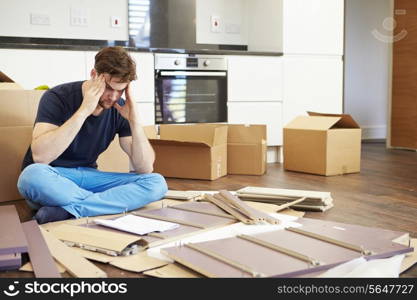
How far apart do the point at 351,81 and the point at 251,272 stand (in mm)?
4945

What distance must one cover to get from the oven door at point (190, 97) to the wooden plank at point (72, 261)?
2.30 m

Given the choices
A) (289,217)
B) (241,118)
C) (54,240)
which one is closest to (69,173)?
(54,240)

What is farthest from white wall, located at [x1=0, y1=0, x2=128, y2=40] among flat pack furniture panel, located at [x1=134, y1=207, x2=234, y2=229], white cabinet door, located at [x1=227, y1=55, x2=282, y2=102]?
flat pack furniture panel, located at [x1=134, y1=207, x2=234, y2=229]

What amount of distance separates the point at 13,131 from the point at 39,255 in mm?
1314

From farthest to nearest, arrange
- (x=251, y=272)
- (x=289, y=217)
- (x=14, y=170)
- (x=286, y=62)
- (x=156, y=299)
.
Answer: (x=286, y=62) → (x=14, y=170) → (x=289, y=217) → (x=251, y=272) → (x=156, y=299)

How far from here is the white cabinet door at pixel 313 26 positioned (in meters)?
4.63

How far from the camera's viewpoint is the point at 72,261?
5.97 feet

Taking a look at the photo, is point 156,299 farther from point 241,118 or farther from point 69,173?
point 241,118

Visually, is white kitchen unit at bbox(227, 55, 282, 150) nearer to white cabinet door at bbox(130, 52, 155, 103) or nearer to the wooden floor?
the wooden floor

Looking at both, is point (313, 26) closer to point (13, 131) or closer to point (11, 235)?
point (13, 131)

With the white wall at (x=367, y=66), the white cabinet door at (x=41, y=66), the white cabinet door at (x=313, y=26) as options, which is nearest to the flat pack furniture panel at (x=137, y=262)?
the white cabinet door at (x=41, y=66)

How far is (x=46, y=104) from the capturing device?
2.41m

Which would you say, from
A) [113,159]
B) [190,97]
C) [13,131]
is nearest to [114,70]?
[13,131]

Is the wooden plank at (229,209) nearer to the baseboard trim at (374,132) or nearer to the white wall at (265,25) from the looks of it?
the white wall at (265,25)
